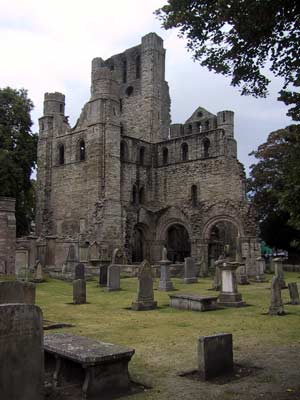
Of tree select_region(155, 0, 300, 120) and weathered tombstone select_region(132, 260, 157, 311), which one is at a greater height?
tree select_region(155, 0, 300, 120)

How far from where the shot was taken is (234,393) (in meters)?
5.83

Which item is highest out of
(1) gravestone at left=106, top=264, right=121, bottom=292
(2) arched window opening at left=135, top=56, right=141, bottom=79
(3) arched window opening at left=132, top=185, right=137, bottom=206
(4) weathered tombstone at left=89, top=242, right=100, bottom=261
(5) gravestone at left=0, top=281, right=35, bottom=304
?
(2) arched window opening at left=135, top=56, right=141, bottom=79

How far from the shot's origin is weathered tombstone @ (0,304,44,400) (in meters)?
4.56

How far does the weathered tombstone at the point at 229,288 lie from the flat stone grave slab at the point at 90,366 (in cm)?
846

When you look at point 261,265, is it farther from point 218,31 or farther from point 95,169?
point 218,31

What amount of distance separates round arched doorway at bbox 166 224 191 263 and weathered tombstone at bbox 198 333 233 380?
31.7 m

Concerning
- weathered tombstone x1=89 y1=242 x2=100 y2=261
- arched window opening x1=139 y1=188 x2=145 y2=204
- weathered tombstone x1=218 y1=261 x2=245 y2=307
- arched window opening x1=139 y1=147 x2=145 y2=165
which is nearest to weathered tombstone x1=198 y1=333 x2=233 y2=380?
weathered tombstone x1=218 y1=261 x2=245 y2=307

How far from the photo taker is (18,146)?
36719mm

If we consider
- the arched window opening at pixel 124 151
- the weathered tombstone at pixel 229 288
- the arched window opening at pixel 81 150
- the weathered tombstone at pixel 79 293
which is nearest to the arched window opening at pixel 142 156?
the arched window opening at pixel 124 151

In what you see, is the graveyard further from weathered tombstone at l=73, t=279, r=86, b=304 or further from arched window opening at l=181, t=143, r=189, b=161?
arched window opening at l=181, t=143, r=189, b=161

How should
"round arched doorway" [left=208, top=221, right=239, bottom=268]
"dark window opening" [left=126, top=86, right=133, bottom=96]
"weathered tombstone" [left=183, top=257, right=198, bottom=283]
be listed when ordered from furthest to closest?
"dark window opening" [left=126, top=86, right=133, bottom=96] → "round arched doorway" [left=208, top=221, right=239, bottom=268] → "weathered tombstone" [left=183, top=257, right=198, bottom=283]

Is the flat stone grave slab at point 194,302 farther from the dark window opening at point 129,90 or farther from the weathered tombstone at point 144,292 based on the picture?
the dark window opening at point 129,90

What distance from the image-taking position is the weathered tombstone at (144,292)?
43.6 ft

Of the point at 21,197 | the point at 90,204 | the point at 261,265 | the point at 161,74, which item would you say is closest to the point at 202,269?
the point at 261,265
